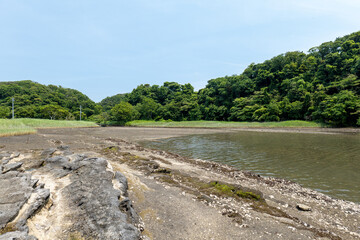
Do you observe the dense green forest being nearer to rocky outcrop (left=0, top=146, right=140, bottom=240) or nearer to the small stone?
the small stone

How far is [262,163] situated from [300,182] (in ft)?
11.4

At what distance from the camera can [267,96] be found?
212ft

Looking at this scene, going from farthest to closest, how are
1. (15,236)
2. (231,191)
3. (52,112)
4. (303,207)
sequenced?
(52,112) → (231,191) → (303,207) → (15,236)

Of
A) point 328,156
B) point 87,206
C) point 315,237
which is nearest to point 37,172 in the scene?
point 87,206

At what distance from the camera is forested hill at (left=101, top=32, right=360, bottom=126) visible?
4290cm

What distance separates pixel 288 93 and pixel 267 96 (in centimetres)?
681

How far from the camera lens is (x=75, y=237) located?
12.9 ft

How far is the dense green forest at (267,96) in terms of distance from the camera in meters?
44.2

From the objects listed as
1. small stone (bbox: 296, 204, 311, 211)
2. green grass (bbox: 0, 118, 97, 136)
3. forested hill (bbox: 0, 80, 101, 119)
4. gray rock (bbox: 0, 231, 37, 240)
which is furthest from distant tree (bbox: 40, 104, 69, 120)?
small stone (bbox: 296, 204, 311, 211)

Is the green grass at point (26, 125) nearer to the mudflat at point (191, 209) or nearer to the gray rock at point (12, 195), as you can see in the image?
the mudflat at point (191, 209)

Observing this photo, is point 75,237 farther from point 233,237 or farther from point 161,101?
point 161,101

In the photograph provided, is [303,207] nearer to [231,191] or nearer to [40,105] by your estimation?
[231,191]

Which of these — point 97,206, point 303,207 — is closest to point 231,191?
point 303,207

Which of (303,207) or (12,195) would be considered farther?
(303,207)
